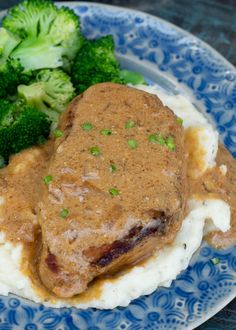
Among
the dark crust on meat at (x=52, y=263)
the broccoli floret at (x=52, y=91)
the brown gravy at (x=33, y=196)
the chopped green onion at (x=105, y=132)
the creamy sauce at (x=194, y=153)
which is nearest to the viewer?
the dark crust on meat at (x=52, y=263)

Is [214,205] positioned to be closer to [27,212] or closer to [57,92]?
[27,212]

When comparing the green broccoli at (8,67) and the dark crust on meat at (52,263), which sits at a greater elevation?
the green broccoli at (8,67)

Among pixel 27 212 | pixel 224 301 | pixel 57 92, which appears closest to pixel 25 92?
pixel 57 92

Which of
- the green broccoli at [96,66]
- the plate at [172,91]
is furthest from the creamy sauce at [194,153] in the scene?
the green broccoli at [96,66]

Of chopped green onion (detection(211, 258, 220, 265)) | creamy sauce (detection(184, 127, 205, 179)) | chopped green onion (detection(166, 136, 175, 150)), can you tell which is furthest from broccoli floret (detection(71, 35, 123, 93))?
chopped green onion (detection(211, 258, 220, 265))

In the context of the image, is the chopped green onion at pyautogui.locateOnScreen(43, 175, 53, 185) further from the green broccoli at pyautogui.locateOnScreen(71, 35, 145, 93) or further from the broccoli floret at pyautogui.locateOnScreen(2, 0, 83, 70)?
the broccoli floret at pyautogui.locateOnScreen(2, 0, 83, 70)

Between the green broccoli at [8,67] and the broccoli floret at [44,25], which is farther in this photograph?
the broccoli floret at [44,25]

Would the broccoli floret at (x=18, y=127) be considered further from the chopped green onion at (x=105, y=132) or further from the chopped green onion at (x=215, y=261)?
the chopped green onion at (x=215, y=261)
